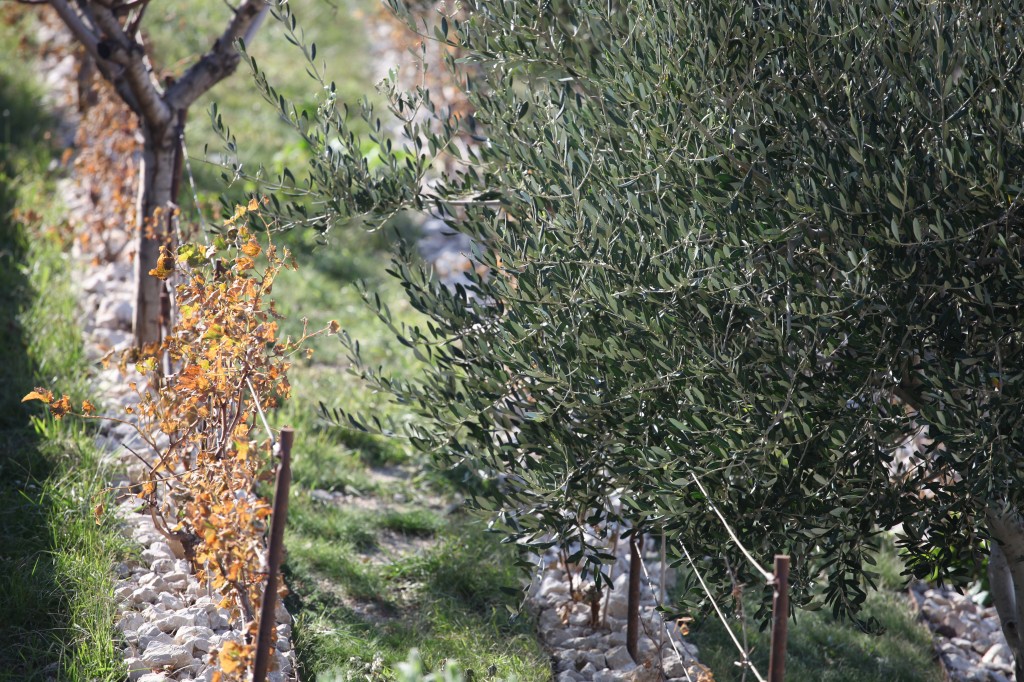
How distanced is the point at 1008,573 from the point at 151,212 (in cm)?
490

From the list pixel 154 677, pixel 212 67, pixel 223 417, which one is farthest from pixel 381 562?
pixel 212 67

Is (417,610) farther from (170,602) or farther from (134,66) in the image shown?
(134,66)

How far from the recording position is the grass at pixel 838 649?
14.5ft

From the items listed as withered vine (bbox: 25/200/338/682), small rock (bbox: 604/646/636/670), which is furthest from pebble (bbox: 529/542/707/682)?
withered vine (bbox: 25/200/338/682)

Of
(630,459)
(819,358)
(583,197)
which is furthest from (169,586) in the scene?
(819,358)

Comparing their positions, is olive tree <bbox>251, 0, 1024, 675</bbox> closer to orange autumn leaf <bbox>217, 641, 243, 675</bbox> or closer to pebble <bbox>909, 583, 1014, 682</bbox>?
orange autumn leaf <bbox>217, 641, 243, 675</bbox>

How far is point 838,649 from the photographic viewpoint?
188 inches

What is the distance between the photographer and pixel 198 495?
3.13m

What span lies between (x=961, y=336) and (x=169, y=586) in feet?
10.6

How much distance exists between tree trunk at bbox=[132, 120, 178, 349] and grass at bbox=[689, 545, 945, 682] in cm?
347

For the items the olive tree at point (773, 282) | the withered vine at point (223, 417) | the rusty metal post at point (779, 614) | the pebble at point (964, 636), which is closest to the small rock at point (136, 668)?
the withered vine at point (223, 417)

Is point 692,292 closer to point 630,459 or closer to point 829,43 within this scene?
point 630,459

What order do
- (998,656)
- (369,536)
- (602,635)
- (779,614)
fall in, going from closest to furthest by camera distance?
(779,614), (602,635), (369,536), (998,656)

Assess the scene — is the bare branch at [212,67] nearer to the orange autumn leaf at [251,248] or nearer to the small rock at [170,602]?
the orange autumn leaf at [251,248]
